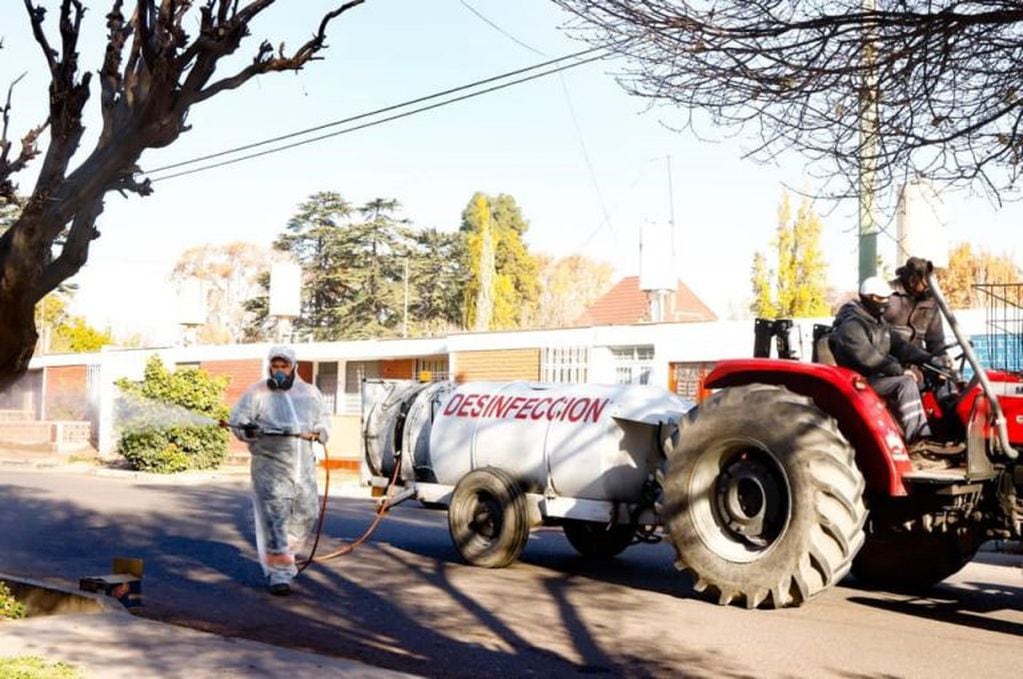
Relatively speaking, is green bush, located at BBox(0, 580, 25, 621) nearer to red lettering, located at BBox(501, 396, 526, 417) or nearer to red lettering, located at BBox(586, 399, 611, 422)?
red lettering, located at BBox(501, 396, 526, 417)

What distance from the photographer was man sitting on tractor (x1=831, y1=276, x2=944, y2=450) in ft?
28.5

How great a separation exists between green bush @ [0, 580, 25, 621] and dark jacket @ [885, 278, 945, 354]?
257 inches

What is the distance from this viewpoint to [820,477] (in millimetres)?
8375

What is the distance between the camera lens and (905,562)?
9.82 meters

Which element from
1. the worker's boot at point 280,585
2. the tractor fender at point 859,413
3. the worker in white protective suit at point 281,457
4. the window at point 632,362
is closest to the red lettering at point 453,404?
the worker in white protective suit at point 281,457

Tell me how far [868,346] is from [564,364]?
17347mm

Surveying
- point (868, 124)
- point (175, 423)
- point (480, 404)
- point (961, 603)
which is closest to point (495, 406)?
point (480, 404)

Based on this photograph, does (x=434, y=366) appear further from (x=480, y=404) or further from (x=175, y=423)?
(x=480, y=404)

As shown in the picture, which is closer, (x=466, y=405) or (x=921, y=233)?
(x=466, y=405)

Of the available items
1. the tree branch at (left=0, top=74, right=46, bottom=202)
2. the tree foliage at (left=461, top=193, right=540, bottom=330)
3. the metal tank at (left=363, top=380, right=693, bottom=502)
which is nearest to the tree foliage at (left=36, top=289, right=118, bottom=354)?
the tree foliage at (left=461, top=193, right=540, bottom=330)

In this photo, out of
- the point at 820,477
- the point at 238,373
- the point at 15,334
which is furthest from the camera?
the point at 238,373

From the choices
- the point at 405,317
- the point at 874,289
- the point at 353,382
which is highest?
the point at 405,317

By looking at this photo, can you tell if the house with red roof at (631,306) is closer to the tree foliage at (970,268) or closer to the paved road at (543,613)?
the tree foliage at (970,268)

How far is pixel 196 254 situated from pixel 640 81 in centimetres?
7008
